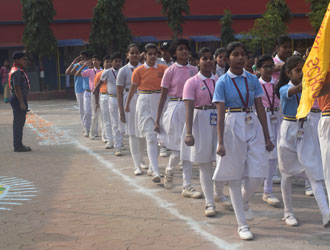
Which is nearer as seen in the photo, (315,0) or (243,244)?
(243,244)

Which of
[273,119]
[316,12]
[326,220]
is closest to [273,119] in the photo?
[273,119]

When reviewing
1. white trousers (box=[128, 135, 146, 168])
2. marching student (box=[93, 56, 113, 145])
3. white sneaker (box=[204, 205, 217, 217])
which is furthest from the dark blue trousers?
white sneaker (box=[204, 205, 217, 217])

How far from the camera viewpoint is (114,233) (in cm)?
571

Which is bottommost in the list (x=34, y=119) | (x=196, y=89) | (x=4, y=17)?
(x=34, y=119)

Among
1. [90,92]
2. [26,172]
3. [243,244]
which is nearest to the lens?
[243,244]

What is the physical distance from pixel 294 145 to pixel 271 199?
114 centimetres

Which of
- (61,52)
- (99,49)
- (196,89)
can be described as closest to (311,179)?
(196,89)

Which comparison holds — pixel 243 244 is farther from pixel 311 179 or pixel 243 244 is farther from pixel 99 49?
pixel 99 49

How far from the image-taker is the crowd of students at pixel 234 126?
5.46 m

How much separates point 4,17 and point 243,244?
30.4m

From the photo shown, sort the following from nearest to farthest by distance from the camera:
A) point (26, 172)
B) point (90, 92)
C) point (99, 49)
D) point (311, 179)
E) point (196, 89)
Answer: point (311, 179)
point (196, 89)
point (26, 172)
point (90, 92)
point (99, 49)

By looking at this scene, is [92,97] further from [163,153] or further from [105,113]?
[163,153]

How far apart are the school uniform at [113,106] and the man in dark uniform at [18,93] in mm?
1680

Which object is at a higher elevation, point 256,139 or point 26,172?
point 256,139
